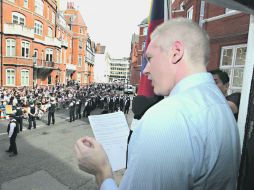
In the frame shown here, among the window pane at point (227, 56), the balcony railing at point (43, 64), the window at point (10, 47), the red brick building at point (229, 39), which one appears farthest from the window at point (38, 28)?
the window pane at point (227, 56)

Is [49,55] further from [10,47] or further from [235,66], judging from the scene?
[235,66]

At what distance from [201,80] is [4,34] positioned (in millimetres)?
29402

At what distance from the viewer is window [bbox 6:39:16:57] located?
2544cm

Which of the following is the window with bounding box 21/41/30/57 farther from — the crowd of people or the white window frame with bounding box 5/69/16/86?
the crowd of people

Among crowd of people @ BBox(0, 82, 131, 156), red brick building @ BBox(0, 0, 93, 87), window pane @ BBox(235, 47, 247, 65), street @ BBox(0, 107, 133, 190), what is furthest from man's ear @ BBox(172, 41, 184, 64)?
red brick building @ BBox(0, 0, 93, 87)

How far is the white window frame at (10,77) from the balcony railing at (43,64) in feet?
12.3

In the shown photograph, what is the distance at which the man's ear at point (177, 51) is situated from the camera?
0.99m

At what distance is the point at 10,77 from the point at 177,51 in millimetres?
29076

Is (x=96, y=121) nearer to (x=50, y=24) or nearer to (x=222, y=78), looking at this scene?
(x=222, y=78)

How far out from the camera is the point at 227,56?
8.77 m

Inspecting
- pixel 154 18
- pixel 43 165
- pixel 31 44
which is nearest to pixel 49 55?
pixel 31 44

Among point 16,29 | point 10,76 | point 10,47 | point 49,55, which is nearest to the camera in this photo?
point 16,29

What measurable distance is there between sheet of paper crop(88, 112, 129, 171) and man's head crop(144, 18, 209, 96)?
882 millimetres

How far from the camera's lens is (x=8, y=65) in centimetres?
2533
